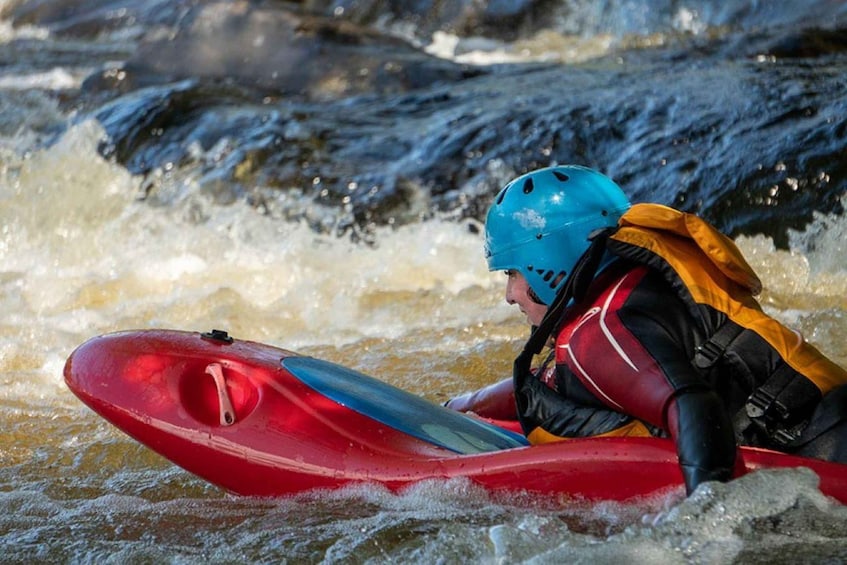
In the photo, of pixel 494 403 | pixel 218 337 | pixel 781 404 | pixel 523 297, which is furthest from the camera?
pixel 494 403

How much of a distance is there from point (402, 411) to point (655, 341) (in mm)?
933

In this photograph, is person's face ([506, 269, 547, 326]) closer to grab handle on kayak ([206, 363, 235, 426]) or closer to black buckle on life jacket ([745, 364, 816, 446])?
black buckle on life jacket ([745, 364, 816, 446])

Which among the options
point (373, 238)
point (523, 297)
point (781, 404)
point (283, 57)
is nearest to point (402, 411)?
point (523, 297)

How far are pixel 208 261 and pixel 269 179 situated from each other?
3.44ft

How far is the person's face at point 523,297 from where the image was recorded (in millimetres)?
3266

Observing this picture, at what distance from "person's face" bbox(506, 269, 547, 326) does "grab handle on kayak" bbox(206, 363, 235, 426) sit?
0.87 meters

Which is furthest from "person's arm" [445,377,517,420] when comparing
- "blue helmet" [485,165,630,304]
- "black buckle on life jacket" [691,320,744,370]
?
"black buckle on life jacket" [691,320,744,370]

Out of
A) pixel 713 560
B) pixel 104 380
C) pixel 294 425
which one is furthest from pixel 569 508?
pixel 104 380

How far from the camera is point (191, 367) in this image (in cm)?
360

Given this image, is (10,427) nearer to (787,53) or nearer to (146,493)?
(146,493)

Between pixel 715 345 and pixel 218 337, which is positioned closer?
pixel 715 345

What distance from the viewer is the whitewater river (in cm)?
297

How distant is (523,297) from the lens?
10.8 feet

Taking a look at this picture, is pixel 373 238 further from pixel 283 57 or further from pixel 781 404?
pixel 781 404
